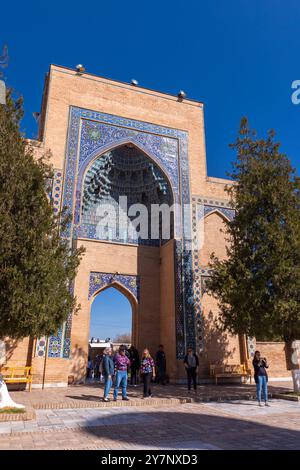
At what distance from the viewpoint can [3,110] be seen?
6965 mm

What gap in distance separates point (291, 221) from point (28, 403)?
6728 millimetres

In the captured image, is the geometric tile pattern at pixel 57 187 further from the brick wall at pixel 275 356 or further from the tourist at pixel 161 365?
the brick wall at pixel 275 356

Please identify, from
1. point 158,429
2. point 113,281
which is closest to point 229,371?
point 113,281

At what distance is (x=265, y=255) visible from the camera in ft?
29.0

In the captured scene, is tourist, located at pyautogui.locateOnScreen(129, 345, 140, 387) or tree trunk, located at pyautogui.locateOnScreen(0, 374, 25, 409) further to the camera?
tourist, located at pyautogui.locateOnScreen(129, 345, 140, 387)

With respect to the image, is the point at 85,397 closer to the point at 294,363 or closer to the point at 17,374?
the point at 17,374

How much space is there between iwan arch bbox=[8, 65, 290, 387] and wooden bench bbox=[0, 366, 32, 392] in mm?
1293

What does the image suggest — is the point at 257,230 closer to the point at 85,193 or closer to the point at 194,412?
the point at 194,412

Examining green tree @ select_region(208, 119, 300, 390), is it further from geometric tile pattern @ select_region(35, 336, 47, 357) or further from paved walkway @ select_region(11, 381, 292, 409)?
geometric tile pattern @ select_region(35, 336, 47, 357)

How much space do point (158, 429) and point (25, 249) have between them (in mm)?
3375

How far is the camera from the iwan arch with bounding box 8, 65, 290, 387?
12258 millimetres

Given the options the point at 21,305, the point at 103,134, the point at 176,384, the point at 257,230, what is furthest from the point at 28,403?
the point at 103,134

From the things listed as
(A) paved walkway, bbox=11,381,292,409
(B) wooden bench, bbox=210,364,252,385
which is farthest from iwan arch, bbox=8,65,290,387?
(A) paved walkway, bbox=11,381,292,409

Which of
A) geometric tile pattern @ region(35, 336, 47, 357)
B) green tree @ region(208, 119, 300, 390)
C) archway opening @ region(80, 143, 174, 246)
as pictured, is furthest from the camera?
archway opening @ region(80, 143, 174, 246)
